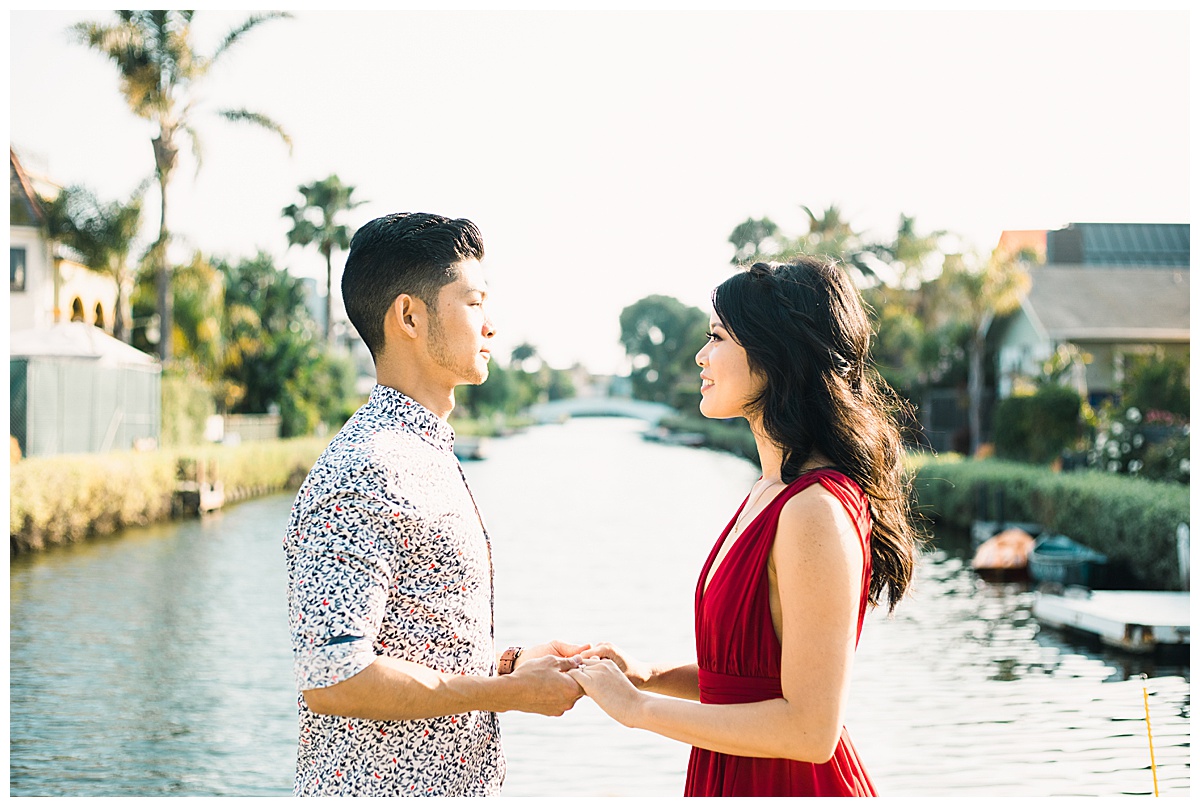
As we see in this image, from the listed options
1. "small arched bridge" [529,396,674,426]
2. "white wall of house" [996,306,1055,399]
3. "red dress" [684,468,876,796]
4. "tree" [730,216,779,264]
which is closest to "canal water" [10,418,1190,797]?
"red dress" [684,468,876,796]

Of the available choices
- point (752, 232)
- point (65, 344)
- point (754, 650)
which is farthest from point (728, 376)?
point (752, 232)

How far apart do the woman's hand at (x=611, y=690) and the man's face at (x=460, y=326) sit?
24.3 inches

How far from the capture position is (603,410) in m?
130

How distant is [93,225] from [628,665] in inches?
1209

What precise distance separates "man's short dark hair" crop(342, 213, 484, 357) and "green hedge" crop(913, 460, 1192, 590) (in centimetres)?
998

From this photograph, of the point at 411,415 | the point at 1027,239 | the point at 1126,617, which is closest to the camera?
the point at 411,415

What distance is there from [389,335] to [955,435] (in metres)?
35.8

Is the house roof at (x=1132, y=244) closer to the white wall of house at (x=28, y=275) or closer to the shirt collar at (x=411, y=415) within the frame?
the white wall of house at (x=28, y=275)

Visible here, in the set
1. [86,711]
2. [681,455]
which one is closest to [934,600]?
[86,711]

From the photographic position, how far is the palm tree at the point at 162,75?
30781 millimetres

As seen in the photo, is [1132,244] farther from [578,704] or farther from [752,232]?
[578,704]

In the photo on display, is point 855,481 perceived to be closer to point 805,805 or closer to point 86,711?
point 805,805

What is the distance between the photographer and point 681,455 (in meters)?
66.4

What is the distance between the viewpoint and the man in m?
2.14
